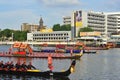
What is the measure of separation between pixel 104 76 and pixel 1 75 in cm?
1539

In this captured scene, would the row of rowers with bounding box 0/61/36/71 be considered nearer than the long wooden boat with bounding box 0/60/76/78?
No

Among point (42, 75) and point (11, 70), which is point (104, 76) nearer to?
point (42, 75)

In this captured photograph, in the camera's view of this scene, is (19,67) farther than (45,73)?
Yes

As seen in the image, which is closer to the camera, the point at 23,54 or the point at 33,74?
the point at 33,74

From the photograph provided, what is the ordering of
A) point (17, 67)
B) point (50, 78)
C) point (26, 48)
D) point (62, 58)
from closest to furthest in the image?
point (50, 78)
point (17, 67)
point (62, 58)
point (26, 48)

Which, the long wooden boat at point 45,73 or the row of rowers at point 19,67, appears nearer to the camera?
the long wooden boat at point 45,73

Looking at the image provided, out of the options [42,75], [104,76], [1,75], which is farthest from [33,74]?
[104,76]

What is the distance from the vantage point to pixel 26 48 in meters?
97.5

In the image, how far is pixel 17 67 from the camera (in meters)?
52.2

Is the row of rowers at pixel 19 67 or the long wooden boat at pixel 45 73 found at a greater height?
the row of rowers at pixel 19 67

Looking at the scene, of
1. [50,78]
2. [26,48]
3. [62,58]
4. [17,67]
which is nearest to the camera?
[50,78]

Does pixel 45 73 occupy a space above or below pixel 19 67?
below

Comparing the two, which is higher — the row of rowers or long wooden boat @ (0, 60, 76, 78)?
the row of rowers

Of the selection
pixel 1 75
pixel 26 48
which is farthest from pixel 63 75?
pixel 26 48
